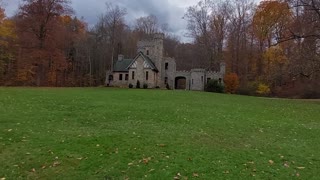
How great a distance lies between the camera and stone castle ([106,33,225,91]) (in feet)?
168

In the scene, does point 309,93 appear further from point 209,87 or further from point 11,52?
point 11,52

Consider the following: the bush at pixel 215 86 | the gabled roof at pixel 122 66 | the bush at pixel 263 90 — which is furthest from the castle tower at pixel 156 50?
the bush at pixel 263 90

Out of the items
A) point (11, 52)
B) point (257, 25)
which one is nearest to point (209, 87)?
point (257, 25)

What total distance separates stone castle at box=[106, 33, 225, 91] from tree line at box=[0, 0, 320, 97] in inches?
258

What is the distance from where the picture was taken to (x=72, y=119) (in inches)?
513

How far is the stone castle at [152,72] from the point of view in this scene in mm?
51312

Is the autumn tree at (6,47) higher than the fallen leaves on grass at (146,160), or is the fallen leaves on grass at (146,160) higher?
the autumn tree at (6,47)

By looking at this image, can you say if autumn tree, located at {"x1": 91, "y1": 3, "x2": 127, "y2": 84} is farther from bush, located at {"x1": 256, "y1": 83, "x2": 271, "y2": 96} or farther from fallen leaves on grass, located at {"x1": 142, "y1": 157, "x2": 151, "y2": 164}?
fallen leaves on grass, located at {"x1": 142, "y1": 157, "x2": 151, "y2": 164}

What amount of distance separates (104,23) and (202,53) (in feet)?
69.7

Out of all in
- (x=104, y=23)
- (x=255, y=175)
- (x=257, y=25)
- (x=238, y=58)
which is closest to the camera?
(x=255, y=175)

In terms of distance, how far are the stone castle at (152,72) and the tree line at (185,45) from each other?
6.55 meters

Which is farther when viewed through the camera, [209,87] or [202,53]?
[202,53]

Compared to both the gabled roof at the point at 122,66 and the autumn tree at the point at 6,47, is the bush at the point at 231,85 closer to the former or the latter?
the gabled roof at the point at 122,66

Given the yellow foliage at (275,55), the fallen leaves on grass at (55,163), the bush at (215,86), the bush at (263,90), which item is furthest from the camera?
the bush at (215,86)
